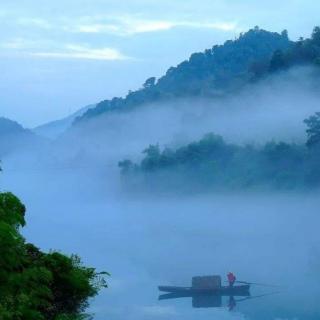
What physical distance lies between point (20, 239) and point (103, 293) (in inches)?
751

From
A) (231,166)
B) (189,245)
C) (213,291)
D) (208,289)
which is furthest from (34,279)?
(231,166)

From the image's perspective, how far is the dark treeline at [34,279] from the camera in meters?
5.45

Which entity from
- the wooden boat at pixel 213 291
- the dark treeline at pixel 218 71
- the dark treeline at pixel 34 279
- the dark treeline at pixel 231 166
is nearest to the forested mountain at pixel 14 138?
the dark treeline at pixel 218 71

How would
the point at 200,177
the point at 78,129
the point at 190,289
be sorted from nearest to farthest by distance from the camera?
the point at 190,289 < the point at 200,177 < the point at 78,129

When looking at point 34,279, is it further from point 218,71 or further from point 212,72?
point 212,72

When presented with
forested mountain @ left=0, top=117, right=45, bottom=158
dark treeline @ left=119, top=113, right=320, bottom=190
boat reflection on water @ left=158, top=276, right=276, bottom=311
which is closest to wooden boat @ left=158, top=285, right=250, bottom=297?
boat reflection on water @ left=158, top=276, right=276, bottom=311

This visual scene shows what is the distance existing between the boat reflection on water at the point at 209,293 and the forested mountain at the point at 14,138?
9927 cm

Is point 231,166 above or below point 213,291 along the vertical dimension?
above

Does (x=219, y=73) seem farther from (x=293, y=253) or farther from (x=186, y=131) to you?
(x=293, y=253)

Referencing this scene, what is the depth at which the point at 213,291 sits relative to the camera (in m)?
22.9

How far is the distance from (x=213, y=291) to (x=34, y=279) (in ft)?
58.2

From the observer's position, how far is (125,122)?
88500 mm

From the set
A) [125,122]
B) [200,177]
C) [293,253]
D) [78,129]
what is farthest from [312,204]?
[78,129]

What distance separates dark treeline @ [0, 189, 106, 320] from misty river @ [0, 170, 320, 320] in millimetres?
14476
